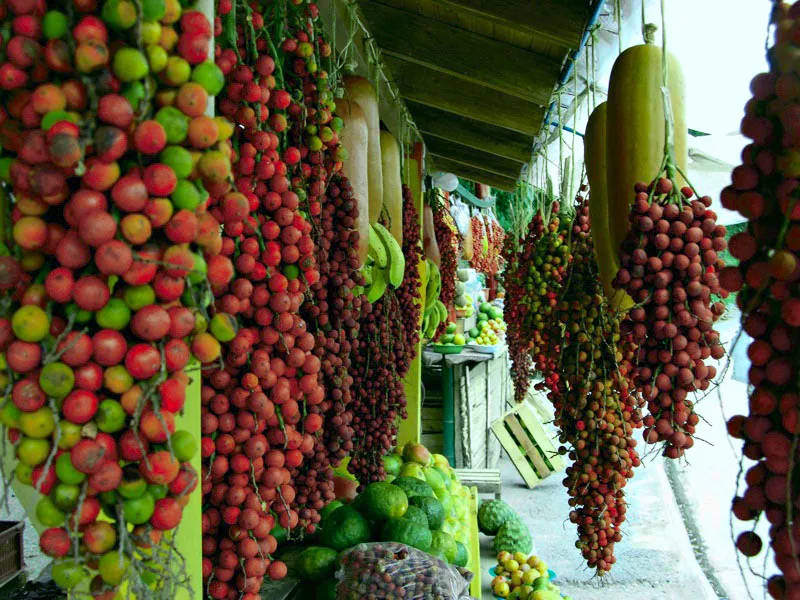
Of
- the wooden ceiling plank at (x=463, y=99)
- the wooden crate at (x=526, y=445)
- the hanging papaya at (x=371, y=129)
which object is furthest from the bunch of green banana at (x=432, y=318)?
the wooden crate at (x=526, y=445)

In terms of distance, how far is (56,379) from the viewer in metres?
0.64

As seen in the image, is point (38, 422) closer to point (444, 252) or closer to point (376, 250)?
point (376, 250)

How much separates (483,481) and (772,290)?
4.23 metres

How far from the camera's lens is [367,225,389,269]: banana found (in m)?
2.08

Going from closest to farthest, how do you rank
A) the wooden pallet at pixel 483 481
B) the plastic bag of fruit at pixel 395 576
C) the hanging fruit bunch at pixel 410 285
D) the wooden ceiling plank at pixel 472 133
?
the plastic bag of fruit at pixel 395 576 → the hanging fruit bunch at pixel 410 285 → the wooden ceiling plank at pixel 472 133 → the wooden pallet at pixel 483 481

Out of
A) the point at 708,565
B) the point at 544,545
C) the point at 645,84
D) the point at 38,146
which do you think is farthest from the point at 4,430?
the point at 708,565

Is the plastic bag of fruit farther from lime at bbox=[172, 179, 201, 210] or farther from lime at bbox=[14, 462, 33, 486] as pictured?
lime at bbox=[172, 179, 201, 210]

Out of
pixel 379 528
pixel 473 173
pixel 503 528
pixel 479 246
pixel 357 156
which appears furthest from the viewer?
pixel 479 246

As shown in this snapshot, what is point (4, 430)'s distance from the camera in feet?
2.37

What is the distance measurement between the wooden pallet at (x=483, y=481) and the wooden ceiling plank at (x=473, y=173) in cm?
224

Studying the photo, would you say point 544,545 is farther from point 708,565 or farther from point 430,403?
point 430,403

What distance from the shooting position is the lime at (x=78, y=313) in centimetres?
66

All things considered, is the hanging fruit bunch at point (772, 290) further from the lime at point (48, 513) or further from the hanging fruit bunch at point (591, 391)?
the hanging fruit bunch at point (591, 391)

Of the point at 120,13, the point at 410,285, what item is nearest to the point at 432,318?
the point at 410,285
